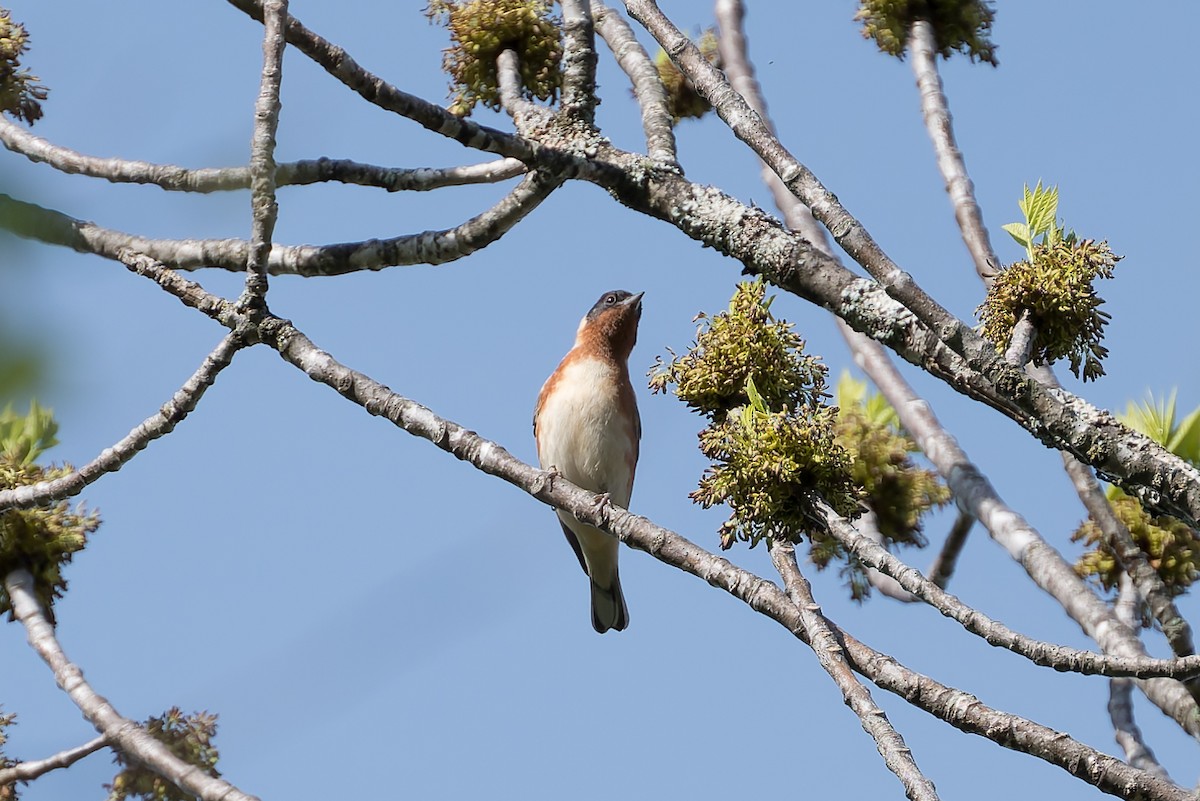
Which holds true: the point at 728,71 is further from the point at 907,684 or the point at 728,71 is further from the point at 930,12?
the point at 907,684

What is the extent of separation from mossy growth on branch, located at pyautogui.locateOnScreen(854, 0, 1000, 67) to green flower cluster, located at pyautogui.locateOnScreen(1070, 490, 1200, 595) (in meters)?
2.42

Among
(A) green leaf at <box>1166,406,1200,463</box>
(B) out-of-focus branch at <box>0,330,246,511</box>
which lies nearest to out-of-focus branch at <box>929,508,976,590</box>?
(A) green leaf at <box>1166,406,1200,463</box>

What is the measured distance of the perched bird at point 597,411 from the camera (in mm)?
8156

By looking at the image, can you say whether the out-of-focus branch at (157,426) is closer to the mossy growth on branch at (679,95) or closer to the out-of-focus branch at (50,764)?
the out-of-focus branch at (50,764)

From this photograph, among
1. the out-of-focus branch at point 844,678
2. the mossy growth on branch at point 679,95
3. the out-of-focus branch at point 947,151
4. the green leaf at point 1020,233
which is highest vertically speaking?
the mossy growth on branch at point 679,95

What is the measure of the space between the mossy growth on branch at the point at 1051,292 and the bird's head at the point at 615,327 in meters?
4.50

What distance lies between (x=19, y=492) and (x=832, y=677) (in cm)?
283

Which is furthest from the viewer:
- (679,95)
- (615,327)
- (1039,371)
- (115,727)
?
(615,327)

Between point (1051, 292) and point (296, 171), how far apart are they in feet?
8.10

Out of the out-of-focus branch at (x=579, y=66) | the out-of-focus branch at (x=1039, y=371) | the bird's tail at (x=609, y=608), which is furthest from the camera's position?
the bird's tail at (x=609, y=608)

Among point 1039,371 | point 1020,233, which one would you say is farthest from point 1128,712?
point 1020,233

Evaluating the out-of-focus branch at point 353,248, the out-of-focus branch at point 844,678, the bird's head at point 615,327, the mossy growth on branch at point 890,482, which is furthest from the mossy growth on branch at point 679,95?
the out-of-focus branch at point 844,678

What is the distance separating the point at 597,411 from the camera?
8141 mm

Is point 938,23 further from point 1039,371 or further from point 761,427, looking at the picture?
point 761,427
